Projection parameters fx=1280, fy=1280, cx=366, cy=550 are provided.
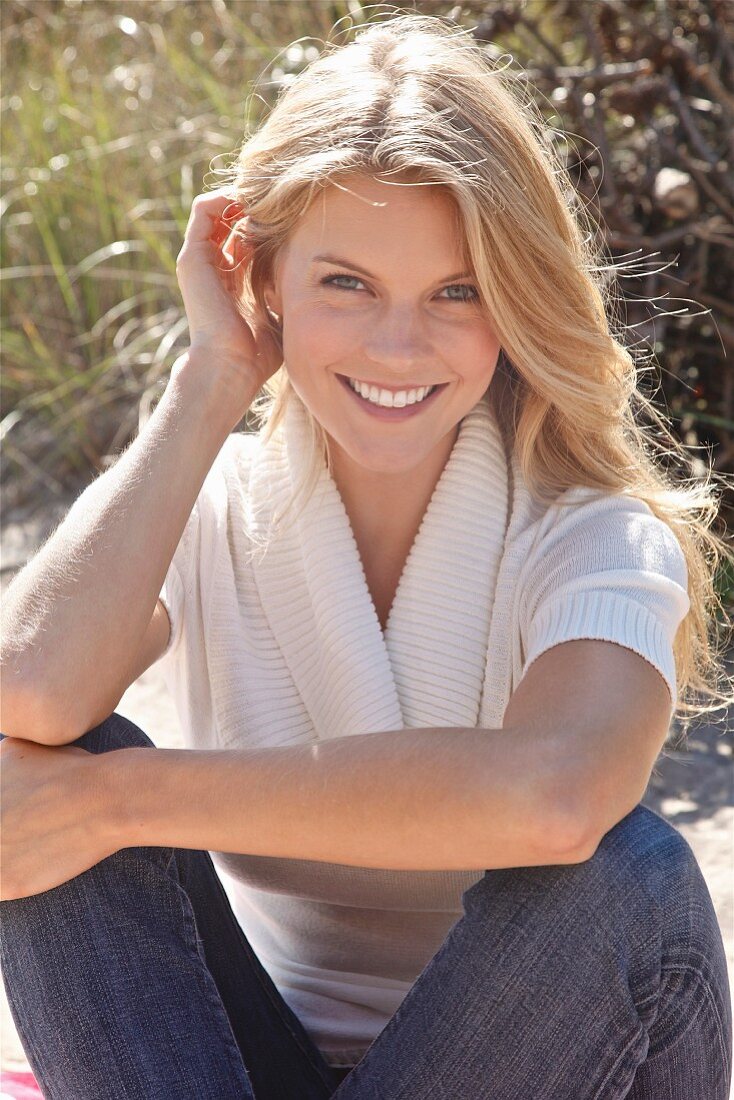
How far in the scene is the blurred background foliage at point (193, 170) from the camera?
11.1 ft

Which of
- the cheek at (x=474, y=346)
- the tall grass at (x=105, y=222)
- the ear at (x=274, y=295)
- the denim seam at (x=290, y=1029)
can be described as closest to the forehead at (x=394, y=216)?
the cheek at (x=474, y=346)

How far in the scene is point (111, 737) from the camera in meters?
1.73

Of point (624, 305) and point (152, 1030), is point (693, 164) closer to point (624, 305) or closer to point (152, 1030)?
point (624, 305)

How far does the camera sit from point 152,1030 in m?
1.54

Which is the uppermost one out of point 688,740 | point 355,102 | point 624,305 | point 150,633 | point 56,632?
point 355,102

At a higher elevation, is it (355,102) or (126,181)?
(355,102)

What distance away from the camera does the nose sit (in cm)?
180

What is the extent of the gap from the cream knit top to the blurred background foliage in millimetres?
1359

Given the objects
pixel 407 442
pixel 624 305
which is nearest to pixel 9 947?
pixel 407 442

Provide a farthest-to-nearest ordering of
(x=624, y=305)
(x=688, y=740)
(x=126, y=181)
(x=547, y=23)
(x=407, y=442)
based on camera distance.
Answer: (x=126, y=181), (x=547, y=23), (x=624, y=305), (x=688, y=740), (x=407, y=442)

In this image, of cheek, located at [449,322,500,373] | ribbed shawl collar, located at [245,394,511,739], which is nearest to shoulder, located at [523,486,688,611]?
ribbed shawl collar, located at [245,394,511,739]

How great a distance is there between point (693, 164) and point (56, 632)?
234 cm

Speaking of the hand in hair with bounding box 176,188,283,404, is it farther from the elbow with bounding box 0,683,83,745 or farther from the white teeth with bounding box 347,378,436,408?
the elbow with bounding box 0,683,83,745

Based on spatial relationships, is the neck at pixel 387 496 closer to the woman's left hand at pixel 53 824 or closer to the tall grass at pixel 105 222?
the woman's left hand at pixel 53 824
